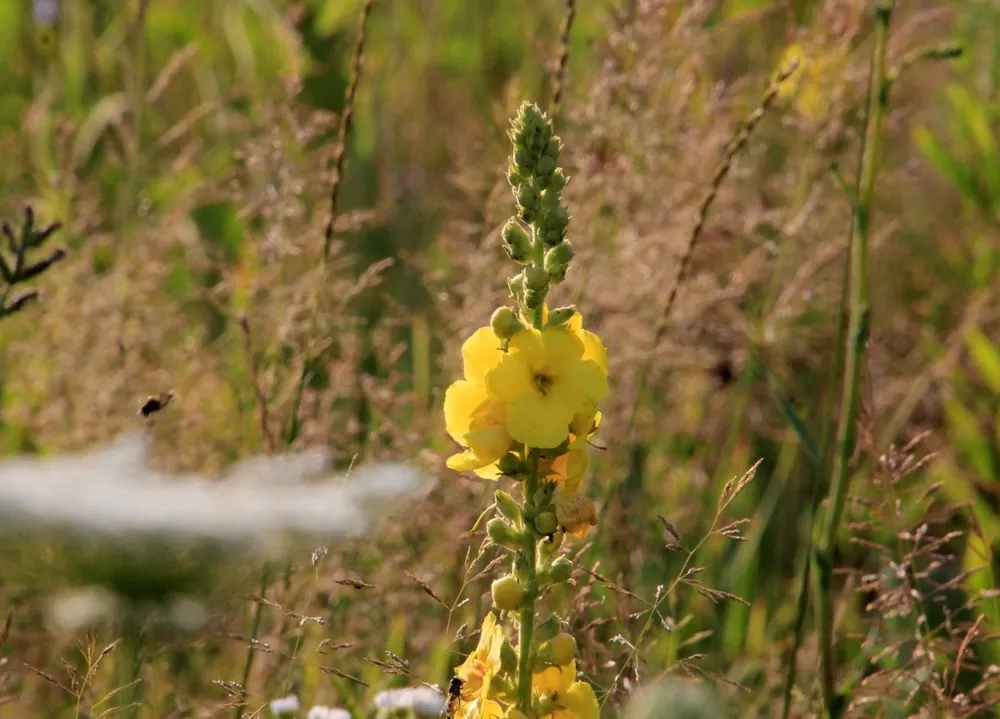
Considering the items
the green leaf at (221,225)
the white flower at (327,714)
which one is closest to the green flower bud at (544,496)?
the white flower at (327,714)

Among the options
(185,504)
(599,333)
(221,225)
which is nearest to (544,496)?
(185,504)

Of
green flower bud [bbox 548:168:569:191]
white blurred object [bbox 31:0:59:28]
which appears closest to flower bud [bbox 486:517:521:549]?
green flower bud [bbox 548:168:569:191]

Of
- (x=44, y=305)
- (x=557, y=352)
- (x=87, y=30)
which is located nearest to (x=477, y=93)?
(x=87, y=30)

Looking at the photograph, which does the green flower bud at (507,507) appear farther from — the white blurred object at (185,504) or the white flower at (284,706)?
the white flower at (284,706)

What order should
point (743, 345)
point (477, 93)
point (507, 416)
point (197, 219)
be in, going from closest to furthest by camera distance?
1. point (507, 416)
2. point (743, 345)
3. point (197, 219)
4. point (477, 93)

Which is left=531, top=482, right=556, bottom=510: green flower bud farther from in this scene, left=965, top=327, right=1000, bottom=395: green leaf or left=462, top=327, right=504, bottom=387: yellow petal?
left=965, top=327, right=1000, bottom=395: green leaf

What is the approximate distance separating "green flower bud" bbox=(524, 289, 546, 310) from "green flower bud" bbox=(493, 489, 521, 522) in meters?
0.18

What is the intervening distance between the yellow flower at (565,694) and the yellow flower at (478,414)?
20 cm

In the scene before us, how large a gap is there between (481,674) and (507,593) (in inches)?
4.5

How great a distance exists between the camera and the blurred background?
181 cm

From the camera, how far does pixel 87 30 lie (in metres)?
3.33

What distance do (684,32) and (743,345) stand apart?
2.89ft

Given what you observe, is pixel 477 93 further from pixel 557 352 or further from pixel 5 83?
pixel 557 352

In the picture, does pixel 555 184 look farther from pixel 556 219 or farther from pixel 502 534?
pixel 502 534
